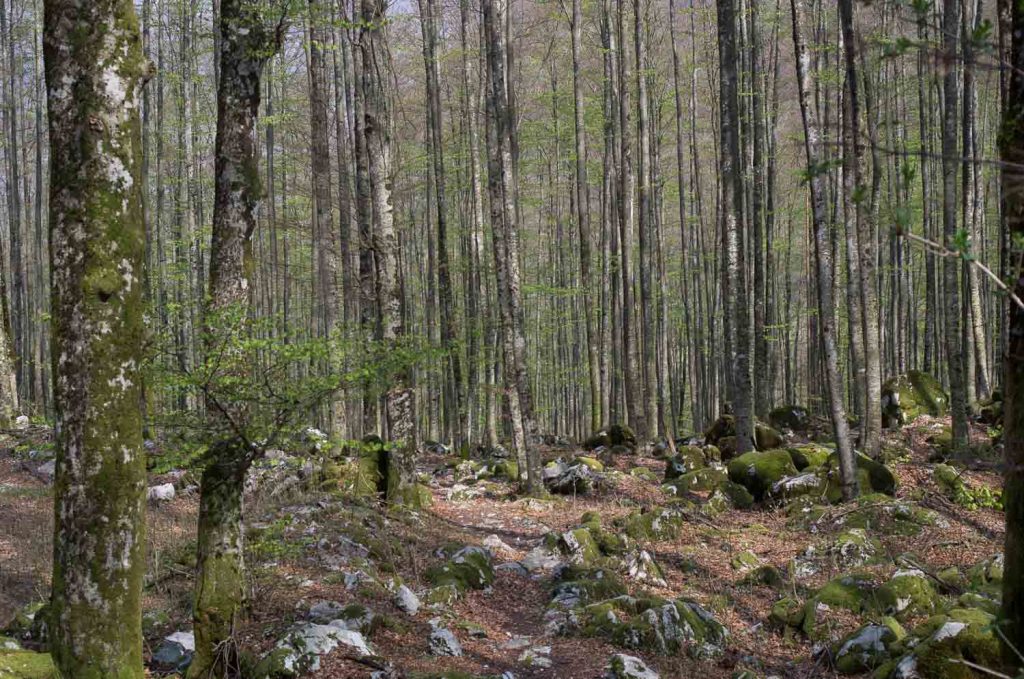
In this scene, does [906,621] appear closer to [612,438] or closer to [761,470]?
[761,470]

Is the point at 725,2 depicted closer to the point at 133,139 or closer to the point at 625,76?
the point at 625,76

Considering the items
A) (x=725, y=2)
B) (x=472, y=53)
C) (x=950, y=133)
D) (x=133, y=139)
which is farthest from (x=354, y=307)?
(x=133, y=139)

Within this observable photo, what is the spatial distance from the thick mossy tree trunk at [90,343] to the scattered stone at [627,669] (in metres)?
3.58

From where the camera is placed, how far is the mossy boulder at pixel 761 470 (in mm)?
12094

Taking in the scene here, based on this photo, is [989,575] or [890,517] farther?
[890,517]

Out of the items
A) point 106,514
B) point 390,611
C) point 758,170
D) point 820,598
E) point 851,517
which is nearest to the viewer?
point 106,514

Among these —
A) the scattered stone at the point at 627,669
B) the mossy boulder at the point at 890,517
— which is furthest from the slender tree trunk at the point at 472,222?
the scattered stone at the point at 627,669

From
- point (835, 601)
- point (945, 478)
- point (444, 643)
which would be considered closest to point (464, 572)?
point (444, 643)

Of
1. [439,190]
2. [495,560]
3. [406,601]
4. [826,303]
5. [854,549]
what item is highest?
[439,190]

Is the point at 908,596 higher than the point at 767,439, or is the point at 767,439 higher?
the point at 767,439

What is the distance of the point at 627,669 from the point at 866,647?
2.04 meters

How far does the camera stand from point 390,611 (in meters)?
6.79

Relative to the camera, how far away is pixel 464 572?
8.08 meters

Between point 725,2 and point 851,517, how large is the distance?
8394mm
